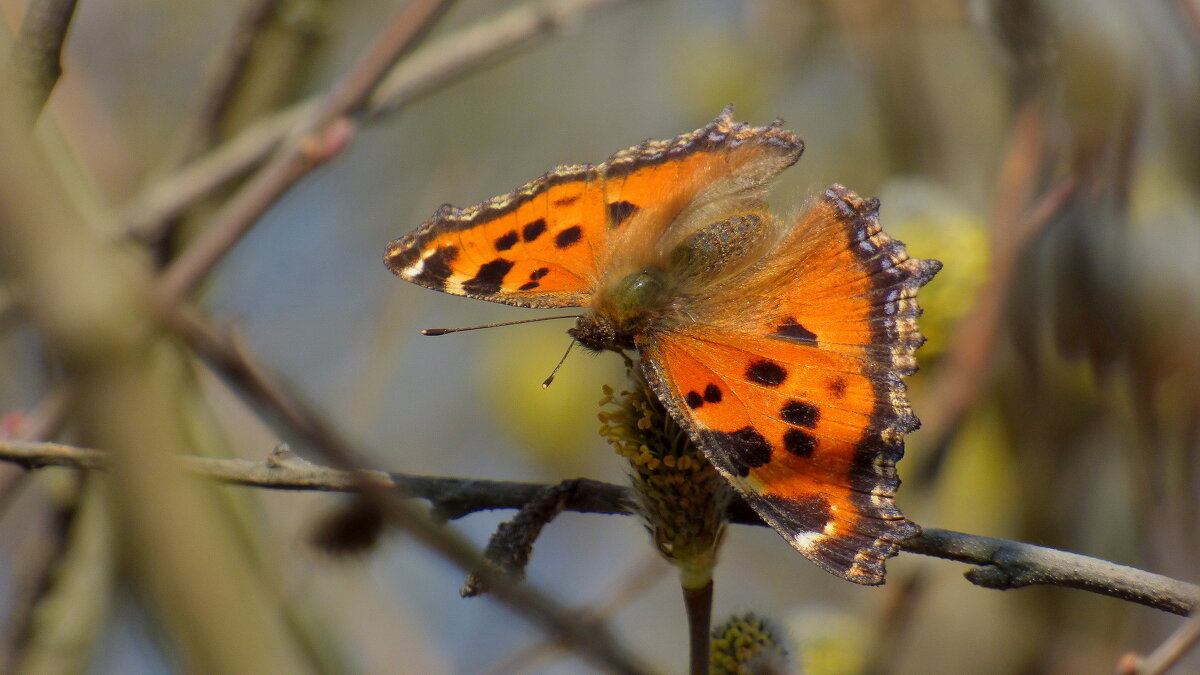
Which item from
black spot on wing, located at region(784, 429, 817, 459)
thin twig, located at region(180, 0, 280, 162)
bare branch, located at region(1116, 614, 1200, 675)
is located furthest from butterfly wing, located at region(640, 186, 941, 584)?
thin twig, located at region(180, 0, 280, 162)

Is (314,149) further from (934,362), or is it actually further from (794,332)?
(934,362)

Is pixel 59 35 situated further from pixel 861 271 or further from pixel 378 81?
pixel 861 271

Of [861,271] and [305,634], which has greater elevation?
[861,271]

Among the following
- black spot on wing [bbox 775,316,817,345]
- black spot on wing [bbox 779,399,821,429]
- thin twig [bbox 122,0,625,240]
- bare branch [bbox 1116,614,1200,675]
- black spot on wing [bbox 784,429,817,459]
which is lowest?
bare branch [bbox 1116,614,1200,675]

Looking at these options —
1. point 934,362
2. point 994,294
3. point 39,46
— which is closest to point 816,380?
point 994,294

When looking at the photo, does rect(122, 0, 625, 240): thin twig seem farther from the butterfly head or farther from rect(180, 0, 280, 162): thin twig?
the butterfly head

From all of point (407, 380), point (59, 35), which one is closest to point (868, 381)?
point (59, 35)

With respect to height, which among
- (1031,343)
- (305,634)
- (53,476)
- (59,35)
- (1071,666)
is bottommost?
(1071,666)

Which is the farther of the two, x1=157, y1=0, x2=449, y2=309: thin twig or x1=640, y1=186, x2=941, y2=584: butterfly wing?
x1=157, y1=0, x2=449, y2=309: thin twig
